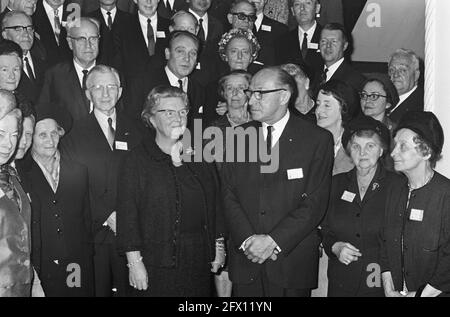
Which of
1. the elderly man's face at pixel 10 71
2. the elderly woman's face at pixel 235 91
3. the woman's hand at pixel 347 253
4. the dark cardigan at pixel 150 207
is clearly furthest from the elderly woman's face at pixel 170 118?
the elderly man's face at pixel 10 71

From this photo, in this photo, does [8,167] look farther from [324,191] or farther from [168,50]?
[168,50]

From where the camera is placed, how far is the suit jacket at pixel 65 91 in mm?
4227

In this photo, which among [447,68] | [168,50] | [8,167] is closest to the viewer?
[8,167]

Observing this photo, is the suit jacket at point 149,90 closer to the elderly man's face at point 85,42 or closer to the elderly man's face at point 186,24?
the elderly man's face at point 85,42

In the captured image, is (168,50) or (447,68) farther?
(168,50)

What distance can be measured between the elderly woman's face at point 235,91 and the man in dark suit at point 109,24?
3.12ft

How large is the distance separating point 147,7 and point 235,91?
1.20 m

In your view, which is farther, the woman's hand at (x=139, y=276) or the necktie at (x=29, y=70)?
the necktie at (x=29, y=70)

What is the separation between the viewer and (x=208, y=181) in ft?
11.3

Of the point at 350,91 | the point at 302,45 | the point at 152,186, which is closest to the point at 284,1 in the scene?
the point at 302,45

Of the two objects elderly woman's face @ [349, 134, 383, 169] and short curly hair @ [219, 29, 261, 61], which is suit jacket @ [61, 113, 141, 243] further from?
elderly woman's face @ [349, 134, 383, 169]

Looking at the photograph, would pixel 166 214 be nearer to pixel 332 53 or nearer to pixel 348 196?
pixel 348 196

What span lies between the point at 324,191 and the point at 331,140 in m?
0.27

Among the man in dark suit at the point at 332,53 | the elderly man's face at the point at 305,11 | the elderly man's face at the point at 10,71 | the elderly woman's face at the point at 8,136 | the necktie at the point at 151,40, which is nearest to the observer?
the elderly woman's face at the point at 8,136
